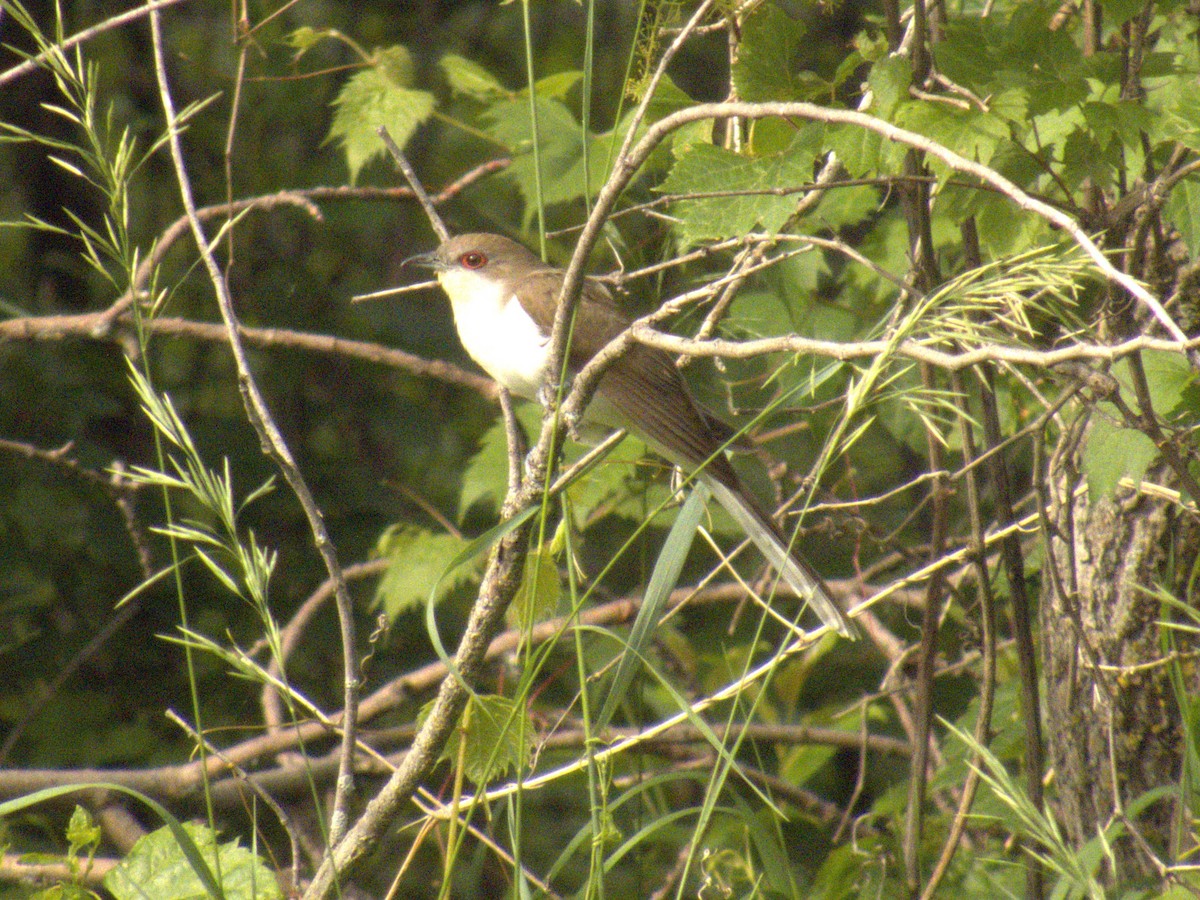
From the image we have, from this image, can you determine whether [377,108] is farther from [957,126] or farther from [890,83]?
[957,126]

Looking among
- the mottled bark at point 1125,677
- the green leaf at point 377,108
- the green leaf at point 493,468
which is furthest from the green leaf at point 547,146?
the mottled bark at point 1125,677

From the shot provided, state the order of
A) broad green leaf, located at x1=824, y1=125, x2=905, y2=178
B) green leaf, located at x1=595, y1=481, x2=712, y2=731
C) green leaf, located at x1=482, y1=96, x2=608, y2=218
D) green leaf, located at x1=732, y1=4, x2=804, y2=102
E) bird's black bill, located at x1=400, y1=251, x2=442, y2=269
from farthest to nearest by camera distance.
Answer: bird's black bill, located at x1=400, y1=251, x2=442, y2=269
green leaf, located at x1=482, y1=96, x2=608, y2=218
green leaf, located at x1=732, y1=4, x2=804, y2=102
broad green leaf, located at x1=824, y1=125, x2=905, y2=178
green leaf, located at x1=595, y1=481, x2=712, y2=731

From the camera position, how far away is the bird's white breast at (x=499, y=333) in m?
3.25

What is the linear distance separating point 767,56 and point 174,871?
6.38 feet

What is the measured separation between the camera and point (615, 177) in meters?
1.76

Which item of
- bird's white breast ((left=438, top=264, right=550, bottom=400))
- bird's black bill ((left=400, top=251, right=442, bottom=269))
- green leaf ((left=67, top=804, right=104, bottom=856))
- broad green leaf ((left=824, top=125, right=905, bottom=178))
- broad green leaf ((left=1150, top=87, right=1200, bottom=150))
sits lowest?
green leaf ((left=67, top=804, right=104, bottom=856))

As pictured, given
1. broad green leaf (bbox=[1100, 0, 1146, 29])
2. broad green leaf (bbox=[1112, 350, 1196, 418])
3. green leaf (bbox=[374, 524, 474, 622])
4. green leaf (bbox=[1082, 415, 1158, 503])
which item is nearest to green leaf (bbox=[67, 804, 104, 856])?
green leaf (bbox=[374, 524, 474, 622])

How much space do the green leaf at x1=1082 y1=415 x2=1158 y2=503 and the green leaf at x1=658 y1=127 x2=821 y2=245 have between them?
758 mm

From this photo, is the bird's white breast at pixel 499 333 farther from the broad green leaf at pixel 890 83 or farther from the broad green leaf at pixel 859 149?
the broad green leaf at pixel 890 83

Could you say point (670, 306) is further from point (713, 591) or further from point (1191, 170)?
point (713, 591)

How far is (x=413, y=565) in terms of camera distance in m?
4.08

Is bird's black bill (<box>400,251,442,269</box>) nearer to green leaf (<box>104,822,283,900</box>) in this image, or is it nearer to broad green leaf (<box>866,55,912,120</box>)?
broad green leaf (<box>866,55,912,120</box>)

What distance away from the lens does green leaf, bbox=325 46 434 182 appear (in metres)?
3.84

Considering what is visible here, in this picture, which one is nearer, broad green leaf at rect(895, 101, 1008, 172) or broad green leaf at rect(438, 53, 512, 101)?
broad green leaf at rect(895, 101, 1008, 172)
